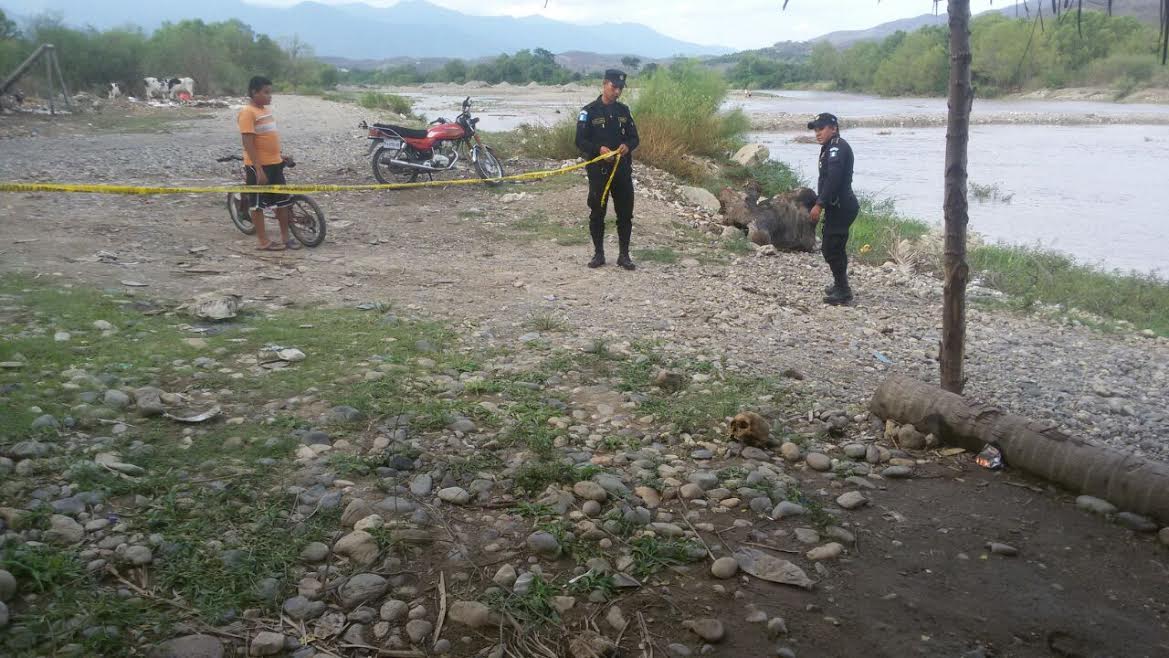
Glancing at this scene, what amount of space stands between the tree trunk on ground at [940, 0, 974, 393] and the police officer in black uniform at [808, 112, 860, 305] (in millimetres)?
2390

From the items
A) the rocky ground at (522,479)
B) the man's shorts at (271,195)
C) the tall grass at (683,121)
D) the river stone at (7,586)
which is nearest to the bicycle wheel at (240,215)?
the man's shorts at (271,195)

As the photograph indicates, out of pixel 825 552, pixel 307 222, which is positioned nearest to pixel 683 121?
pixel 307 222

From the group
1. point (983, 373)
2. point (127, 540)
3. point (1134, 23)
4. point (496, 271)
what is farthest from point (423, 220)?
point (1134, 23)

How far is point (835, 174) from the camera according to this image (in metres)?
6.68

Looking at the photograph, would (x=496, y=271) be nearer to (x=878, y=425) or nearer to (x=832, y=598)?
(x=878, y=425)

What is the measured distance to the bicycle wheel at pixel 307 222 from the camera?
784 cm

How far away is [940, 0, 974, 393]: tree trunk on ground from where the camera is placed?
12.8ft

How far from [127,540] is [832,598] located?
2343 mm

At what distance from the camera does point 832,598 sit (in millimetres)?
2754

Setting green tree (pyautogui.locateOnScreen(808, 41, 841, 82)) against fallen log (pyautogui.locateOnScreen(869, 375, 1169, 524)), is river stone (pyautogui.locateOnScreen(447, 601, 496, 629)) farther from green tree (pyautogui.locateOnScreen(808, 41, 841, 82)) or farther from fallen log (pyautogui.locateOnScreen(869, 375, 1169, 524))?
green tree (pyautogui.locateOnScreen(808, 41, 841, 82))

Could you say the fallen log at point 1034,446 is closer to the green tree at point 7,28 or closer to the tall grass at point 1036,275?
the tall grass at point 1036,275

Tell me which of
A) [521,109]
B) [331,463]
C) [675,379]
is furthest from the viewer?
[521,109]

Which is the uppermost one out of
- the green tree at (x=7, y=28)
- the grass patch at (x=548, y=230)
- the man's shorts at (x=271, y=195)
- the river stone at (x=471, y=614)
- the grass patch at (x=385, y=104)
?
the green tree at (x=7, y=28)

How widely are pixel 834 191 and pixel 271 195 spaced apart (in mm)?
4890
